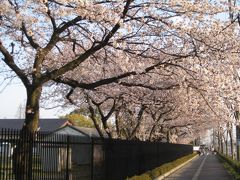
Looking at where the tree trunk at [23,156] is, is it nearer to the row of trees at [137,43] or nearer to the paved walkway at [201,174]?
the row of trees at [137,43]

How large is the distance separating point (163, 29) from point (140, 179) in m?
7.88

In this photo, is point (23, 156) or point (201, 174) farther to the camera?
point (201, 174)

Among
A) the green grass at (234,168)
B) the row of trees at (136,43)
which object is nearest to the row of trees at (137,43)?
the row of trees at (136,43)

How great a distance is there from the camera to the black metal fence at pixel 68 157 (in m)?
11.0

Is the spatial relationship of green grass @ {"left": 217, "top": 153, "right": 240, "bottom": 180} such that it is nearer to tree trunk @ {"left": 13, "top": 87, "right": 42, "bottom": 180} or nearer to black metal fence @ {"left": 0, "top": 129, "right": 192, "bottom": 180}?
black metal fence @ {"left": 0, "top": 129, "right": 192, "bottom": 180}

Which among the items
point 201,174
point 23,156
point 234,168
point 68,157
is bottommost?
point 201,174

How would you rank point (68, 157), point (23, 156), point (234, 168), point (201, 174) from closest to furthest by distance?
point (23, 156)
point (68, 157)
point (234, 168)
point (201, 174)

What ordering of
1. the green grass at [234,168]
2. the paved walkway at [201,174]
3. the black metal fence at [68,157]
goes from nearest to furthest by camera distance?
1. the black metal fence at [68,157]
2. the green grass at [234,168]
3. the paved walkway at [201,174]

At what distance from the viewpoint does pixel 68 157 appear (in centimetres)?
1344

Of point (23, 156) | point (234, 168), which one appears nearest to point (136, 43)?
point (23, 156)

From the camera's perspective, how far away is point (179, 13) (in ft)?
43.0

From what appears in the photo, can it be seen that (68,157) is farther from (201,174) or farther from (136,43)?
(201,174)

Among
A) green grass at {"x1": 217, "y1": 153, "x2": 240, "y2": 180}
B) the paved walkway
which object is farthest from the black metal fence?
the paved walkway

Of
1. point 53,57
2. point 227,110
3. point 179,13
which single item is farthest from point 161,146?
point 179,13
